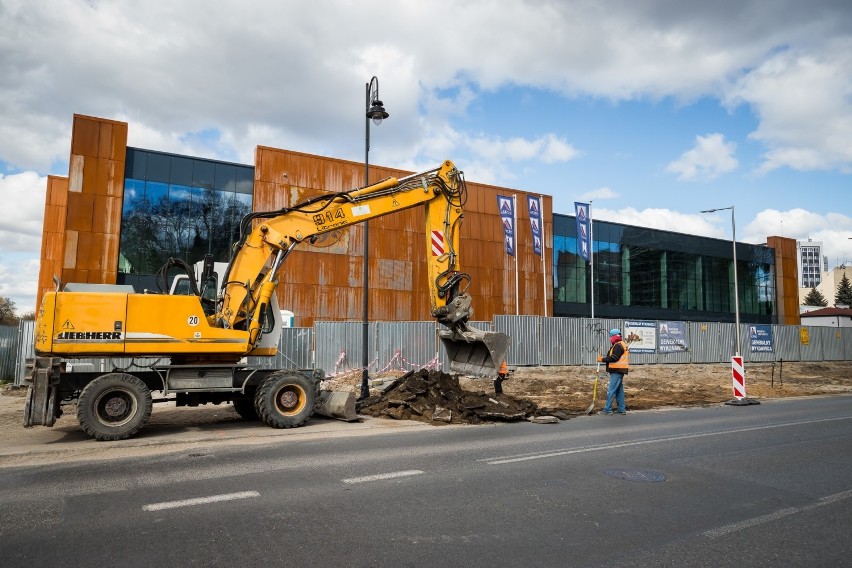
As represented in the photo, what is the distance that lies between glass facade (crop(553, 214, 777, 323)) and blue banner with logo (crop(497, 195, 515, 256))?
651 cm

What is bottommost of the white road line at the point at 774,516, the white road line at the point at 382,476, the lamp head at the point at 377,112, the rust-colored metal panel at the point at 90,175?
the white road line at the point at 382,476

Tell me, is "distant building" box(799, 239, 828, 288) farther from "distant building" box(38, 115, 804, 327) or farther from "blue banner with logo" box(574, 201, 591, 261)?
"blue banner with logo" box(574, 201, 591, 261)

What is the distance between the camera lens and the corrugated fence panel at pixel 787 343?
35.6 m

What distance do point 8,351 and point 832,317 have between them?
62.4 meters

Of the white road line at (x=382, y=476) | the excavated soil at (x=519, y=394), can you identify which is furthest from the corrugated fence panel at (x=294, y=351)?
the white road line at (x=382, y=476)

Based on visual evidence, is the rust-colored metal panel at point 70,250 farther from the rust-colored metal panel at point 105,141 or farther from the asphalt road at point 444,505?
the asphalt road at point 444,505

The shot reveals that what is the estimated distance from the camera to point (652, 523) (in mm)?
5098

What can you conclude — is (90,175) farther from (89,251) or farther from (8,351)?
(8,351)

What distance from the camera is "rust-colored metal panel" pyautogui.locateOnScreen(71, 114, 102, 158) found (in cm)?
2702

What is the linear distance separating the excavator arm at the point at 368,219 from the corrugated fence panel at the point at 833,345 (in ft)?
118

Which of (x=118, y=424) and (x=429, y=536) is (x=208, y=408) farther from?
(x=429, y=536)

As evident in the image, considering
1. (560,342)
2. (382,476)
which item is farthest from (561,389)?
(382,476)

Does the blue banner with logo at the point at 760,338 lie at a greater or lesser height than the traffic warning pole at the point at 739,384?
greater

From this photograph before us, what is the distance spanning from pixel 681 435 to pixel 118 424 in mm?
9360
